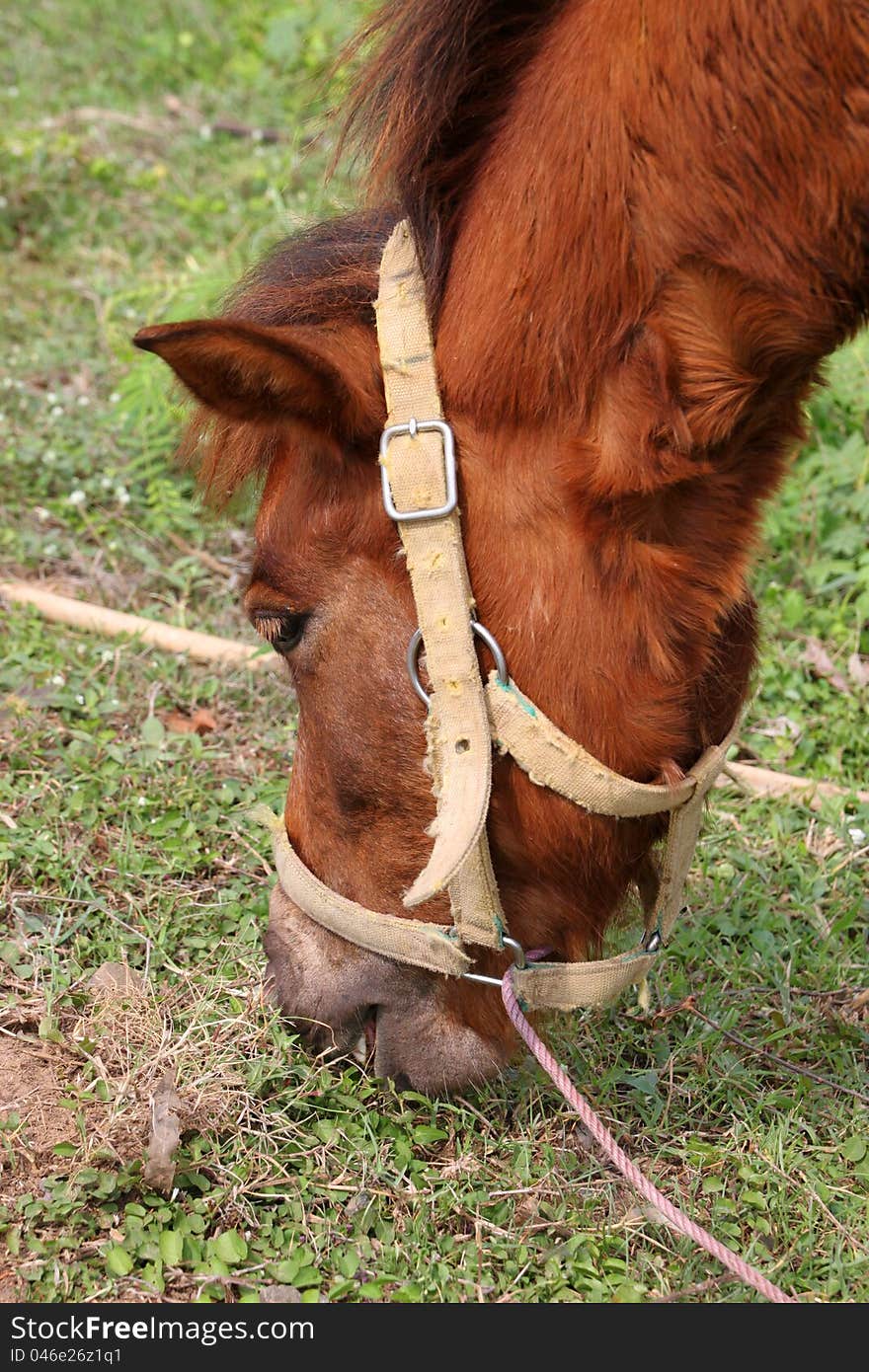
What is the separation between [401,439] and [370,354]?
0.61 ft

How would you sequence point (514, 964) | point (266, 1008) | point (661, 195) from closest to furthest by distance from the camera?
point (661, 195)
point (514, 964)
point (266, 1008)

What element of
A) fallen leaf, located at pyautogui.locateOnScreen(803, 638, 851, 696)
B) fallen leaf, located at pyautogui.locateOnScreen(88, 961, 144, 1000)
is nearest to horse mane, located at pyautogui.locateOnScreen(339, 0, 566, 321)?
fallen leaf, located at pyautogui.locateOnScreen(88, 961, 144, 1000)

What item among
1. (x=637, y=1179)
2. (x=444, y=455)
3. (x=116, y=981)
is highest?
(x=444, y=455)

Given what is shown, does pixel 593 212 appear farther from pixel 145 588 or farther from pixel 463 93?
pixel 145 588

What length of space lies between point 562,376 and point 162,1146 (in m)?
1.58

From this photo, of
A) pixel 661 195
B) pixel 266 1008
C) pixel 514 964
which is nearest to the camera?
pixel 661 195

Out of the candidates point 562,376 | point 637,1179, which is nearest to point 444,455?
point 562,376

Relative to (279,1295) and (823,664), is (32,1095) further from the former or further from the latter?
(823,664)

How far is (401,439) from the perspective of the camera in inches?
80.7

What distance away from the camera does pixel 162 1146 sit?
8.20 feet

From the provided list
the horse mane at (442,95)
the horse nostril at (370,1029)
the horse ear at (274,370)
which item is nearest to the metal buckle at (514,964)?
the horse nostril at (370,1029)

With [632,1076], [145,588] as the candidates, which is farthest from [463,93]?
[145,588]

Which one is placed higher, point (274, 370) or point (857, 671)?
point (274, 370)

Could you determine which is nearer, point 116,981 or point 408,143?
point 408,143
